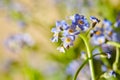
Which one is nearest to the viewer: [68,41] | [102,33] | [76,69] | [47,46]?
[68,41]

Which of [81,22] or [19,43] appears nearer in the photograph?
[81,22]

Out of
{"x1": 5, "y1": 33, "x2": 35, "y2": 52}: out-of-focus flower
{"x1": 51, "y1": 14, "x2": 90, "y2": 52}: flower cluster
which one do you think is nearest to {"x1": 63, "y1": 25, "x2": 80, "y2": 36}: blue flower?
{"x1": 51, "y1": 14, "x2": 90, "y2": 52}: flower cluster

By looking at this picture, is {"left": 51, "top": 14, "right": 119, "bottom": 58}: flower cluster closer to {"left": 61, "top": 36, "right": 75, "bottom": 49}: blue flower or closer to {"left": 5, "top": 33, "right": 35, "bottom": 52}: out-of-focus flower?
{"left": 61, "top": 36, "right": 75, "bottom": 49}: blue flower

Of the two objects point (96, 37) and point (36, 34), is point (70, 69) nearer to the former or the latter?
point (96, 37)

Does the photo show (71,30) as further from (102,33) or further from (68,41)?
(102,33)

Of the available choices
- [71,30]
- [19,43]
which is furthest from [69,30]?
[19,43]

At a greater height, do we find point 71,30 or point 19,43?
point 19,43

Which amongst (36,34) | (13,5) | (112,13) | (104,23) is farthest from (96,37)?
(36,34)

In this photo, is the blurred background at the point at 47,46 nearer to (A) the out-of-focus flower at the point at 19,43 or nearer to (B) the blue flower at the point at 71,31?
(A) the out-of-focus flower at the point at 19,43

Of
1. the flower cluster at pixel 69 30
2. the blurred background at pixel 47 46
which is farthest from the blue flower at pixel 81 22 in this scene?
the blurred background at pixel 47 46
